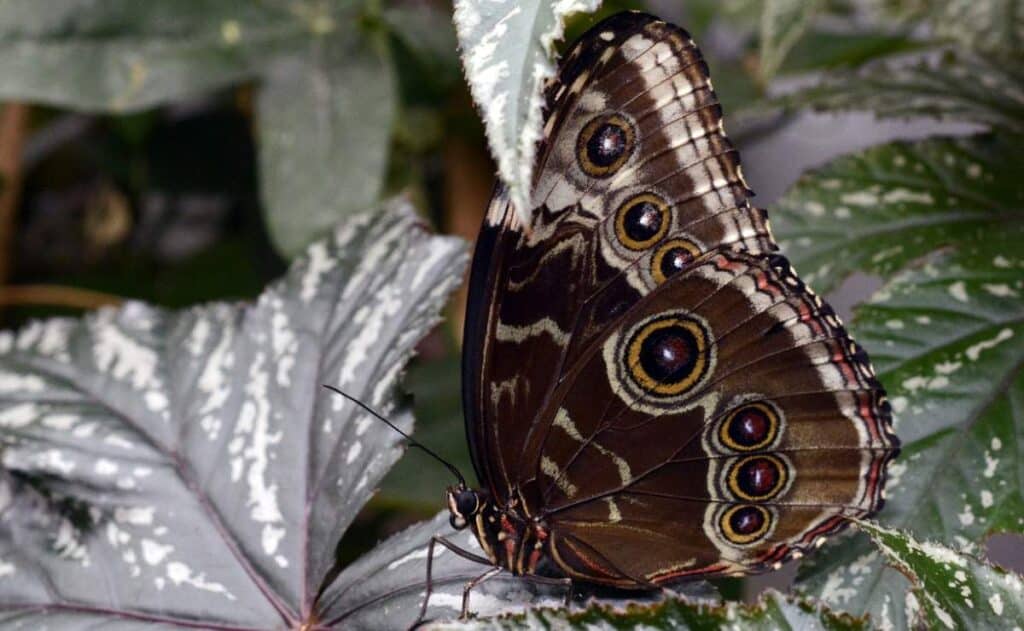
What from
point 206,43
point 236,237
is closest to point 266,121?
point 206,43

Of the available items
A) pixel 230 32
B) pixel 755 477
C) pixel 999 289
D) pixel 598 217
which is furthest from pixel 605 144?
pixel 230 32

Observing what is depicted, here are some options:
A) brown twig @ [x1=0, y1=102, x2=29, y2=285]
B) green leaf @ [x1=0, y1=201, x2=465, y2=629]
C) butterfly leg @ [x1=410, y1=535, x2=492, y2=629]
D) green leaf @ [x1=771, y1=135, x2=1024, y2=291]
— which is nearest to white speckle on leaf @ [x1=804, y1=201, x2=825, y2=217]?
green leaf @ [x1=771, y1=135, x2=1024, y2=291]

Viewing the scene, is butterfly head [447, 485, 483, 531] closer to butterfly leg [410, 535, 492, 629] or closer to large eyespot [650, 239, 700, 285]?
butterfly leg [410, 535, 492, 629]

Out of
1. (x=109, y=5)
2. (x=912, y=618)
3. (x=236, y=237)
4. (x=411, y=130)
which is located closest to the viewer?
(x=912, y=618)

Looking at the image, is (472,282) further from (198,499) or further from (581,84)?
(198,499)

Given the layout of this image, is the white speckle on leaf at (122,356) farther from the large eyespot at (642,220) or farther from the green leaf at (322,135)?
the large eyespot at (642,220)

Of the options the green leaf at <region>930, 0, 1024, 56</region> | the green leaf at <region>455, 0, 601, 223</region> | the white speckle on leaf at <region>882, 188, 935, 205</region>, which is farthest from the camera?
the green leaf at <region>930, 0, 1024, 56</region>
